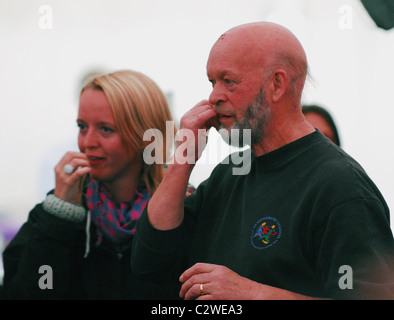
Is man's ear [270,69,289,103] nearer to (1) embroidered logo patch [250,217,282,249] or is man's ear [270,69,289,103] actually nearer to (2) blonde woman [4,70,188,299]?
(1) embroidered logo patch [250,217,282,249]

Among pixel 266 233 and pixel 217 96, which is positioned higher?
pixel 217 96

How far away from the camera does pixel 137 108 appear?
172 cm

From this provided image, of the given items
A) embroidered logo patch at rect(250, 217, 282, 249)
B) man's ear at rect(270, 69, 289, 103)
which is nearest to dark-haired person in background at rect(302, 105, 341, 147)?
man's ear at rect(270, 69, 289, 103)

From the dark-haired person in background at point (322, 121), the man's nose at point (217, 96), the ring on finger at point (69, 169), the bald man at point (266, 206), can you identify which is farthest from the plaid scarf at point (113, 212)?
the dark-haired person in background at point (322, 121)

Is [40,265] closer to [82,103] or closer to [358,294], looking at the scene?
[82,103]

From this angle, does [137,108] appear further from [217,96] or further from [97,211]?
[217,96]

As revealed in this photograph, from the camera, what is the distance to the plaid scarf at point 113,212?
1677 mm

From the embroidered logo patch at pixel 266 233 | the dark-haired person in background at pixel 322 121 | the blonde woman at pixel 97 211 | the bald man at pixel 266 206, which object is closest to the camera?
the bald man at pixel 266 206

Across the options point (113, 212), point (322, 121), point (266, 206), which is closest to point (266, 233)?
point (266, 206)

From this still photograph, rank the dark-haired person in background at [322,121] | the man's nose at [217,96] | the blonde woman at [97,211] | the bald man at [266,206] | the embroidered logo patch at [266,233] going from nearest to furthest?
the bald man at [266,206]
the embroidered logo patch at [266,233]
the man's nose at [217,96]
the blonde woman at [97,211]
the dark-haired person in background at [322,121]

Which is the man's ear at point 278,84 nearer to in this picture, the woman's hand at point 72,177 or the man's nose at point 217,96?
the man's nose at point 217,96

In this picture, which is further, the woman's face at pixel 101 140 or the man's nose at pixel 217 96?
the woman's face at pixel 101 140

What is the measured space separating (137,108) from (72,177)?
309 mm

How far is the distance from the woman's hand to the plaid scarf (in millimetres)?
67
